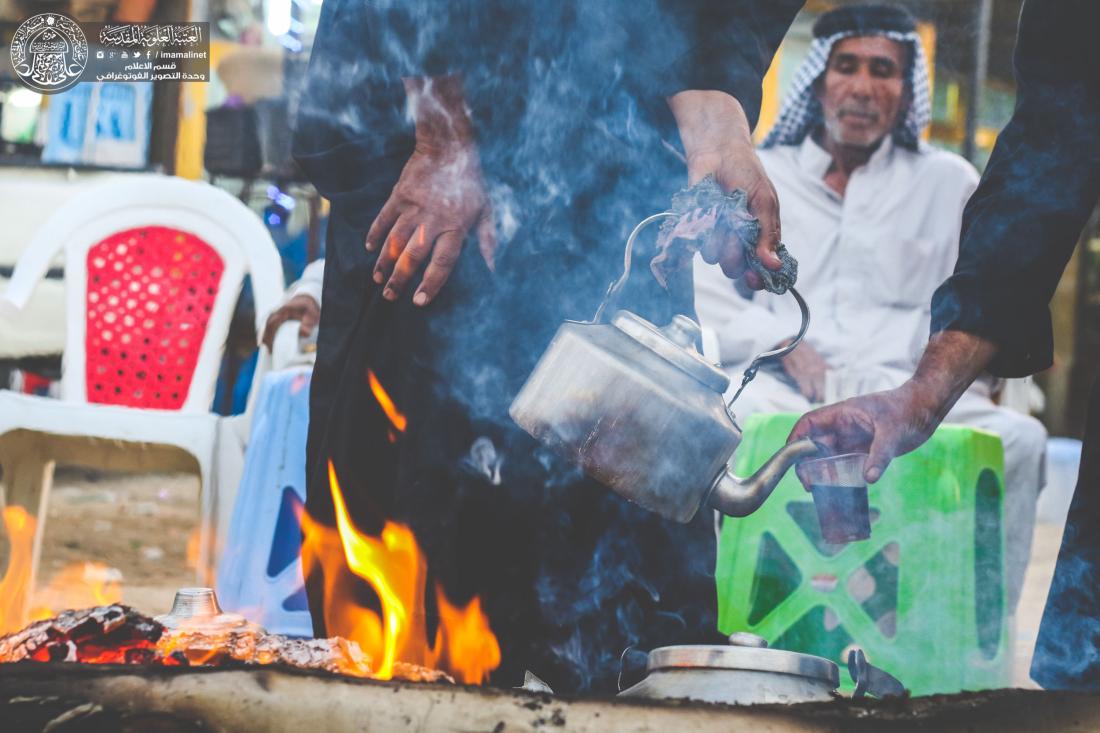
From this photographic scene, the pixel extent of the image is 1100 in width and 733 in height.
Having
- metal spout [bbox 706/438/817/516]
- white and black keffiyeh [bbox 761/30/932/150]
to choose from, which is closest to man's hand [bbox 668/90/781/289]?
metal spout [bbox 706/438/817/516]

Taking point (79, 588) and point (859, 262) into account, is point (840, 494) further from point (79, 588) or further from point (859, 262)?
point (79, 588)

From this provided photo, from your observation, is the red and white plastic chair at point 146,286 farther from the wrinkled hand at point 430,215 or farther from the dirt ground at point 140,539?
the wrinkled hand at point 430,215

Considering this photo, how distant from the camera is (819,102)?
4.62 meters

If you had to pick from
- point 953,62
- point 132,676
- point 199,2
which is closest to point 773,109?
point 953,62

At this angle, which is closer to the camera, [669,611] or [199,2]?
[669,611]

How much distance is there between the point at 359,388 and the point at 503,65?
59 cm

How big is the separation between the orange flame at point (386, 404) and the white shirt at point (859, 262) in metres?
2.26

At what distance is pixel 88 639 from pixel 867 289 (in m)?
3.38

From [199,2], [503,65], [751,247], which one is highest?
[199,2]

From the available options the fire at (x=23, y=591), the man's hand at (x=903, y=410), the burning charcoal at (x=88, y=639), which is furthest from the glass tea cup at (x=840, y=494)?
the fire at (x=23, y=591)

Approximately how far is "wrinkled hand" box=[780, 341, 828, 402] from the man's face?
0.97m

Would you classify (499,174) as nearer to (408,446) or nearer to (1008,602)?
(408,446)

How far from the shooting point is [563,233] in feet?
6.51

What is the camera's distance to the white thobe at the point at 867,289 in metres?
3.97
